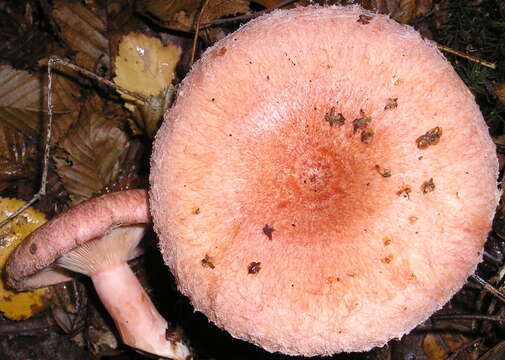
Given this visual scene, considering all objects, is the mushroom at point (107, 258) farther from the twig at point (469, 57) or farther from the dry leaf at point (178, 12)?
the twig at point (469, 57)

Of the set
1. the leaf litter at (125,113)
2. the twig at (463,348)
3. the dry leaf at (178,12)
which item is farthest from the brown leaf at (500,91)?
the dry leaf at (178,12)

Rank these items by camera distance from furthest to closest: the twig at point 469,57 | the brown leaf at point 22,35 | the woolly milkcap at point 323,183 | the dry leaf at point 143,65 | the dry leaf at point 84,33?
1. the brown leaf at point 22,35
2. the dry leaf at point 84,33
3. the dry leaf at point 143,65
4. the twig at point 469,57
5. the woolly milkcap at point 323,183

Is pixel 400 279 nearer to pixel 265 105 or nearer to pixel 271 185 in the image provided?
pixel 271 185

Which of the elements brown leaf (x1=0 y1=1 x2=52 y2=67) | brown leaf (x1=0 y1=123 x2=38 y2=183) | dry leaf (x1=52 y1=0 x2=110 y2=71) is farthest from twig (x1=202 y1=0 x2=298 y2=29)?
brown leaf (x1=0 y1=123 x2=38 y2=183)

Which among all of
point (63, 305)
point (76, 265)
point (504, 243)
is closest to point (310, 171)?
point (76, 265)

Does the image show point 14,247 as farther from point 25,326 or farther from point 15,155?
point 15,155

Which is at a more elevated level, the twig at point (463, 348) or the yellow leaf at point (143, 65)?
the yellow leaf at point (143, 65)

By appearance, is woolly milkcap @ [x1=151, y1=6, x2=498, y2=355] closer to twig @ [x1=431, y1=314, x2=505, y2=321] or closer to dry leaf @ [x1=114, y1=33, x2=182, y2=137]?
twig @ [x1=431, y1=314, x2=505, y2=321]
